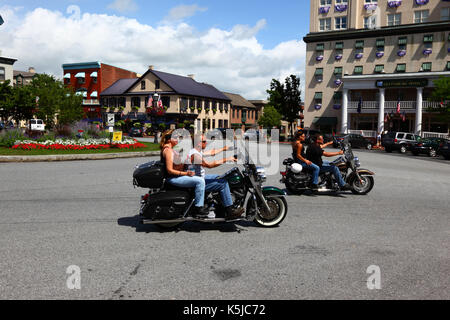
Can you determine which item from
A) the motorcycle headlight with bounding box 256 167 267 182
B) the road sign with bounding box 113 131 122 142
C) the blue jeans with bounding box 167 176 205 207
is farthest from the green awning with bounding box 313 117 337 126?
the blue jeans with bounding box 167 176 205 207

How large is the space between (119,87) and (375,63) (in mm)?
41433

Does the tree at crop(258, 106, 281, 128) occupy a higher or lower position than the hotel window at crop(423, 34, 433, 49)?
lower

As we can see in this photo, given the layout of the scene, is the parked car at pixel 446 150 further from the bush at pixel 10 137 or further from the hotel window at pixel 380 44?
the hotel window at pixel 380 44

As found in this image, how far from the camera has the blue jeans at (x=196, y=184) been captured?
6.01 metres

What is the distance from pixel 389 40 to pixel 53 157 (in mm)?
44368

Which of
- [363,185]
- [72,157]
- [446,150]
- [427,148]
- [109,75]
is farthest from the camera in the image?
[109,75]

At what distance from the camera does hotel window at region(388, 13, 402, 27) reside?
4844 cm

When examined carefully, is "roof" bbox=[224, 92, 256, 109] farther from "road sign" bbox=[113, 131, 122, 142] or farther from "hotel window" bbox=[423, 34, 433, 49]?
"road sign" bbox=[113, 131, 122, 142]

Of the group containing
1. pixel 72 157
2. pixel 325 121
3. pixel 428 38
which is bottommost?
pixel 72 157

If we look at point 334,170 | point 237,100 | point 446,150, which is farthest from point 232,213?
point 237,100

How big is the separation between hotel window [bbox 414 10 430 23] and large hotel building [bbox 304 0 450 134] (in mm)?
112

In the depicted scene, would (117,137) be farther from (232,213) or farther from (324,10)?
(324,10)

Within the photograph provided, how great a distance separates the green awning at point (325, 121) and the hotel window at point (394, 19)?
44.9 feet

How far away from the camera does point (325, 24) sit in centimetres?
5253
